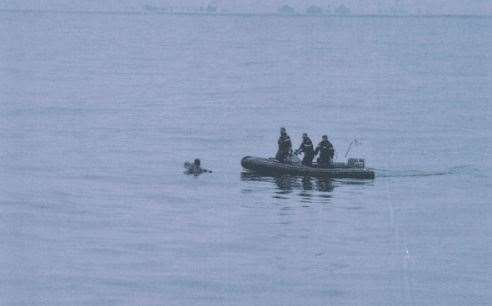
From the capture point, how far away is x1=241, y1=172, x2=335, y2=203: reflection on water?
44.0m

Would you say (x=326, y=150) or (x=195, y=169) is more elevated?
(x=326, y=150)

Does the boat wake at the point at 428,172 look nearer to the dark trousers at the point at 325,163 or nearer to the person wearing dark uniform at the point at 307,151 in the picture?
the dark trousers at the point at 325,163

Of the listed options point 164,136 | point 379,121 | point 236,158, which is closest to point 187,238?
point 236,158

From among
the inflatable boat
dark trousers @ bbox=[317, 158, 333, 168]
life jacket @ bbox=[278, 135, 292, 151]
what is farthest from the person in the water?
dark trousers @ bbox=[317, 158, 333, 168]

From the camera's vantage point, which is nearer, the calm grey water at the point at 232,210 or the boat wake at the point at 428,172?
the calm grey water at the point at 232,210

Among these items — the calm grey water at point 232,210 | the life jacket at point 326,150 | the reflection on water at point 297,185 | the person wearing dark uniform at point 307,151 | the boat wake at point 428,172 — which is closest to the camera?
the calm grey water at point 232,210

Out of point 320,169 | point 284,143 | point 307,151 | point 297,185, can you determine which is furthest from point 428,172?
point 297,185

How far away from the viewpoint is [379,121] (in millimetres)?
82250

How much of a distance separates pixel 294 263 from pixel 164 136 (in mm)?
36945

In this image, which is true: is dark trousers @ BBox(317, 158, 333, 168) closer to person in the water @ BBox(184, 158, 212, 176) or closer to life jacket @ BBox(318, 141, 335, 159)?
life jacket @ BBox(318, 141, 335, 159)

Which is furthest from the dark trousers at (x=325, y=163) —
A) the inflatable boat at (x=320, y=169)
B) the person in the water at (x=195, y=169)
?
the person in the water at (x=195, y=169)

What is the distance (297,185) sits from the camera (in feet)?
151

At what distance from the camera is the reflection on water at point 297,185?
4397cm

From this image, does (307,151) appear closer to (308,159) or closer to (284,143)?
(308,159)
